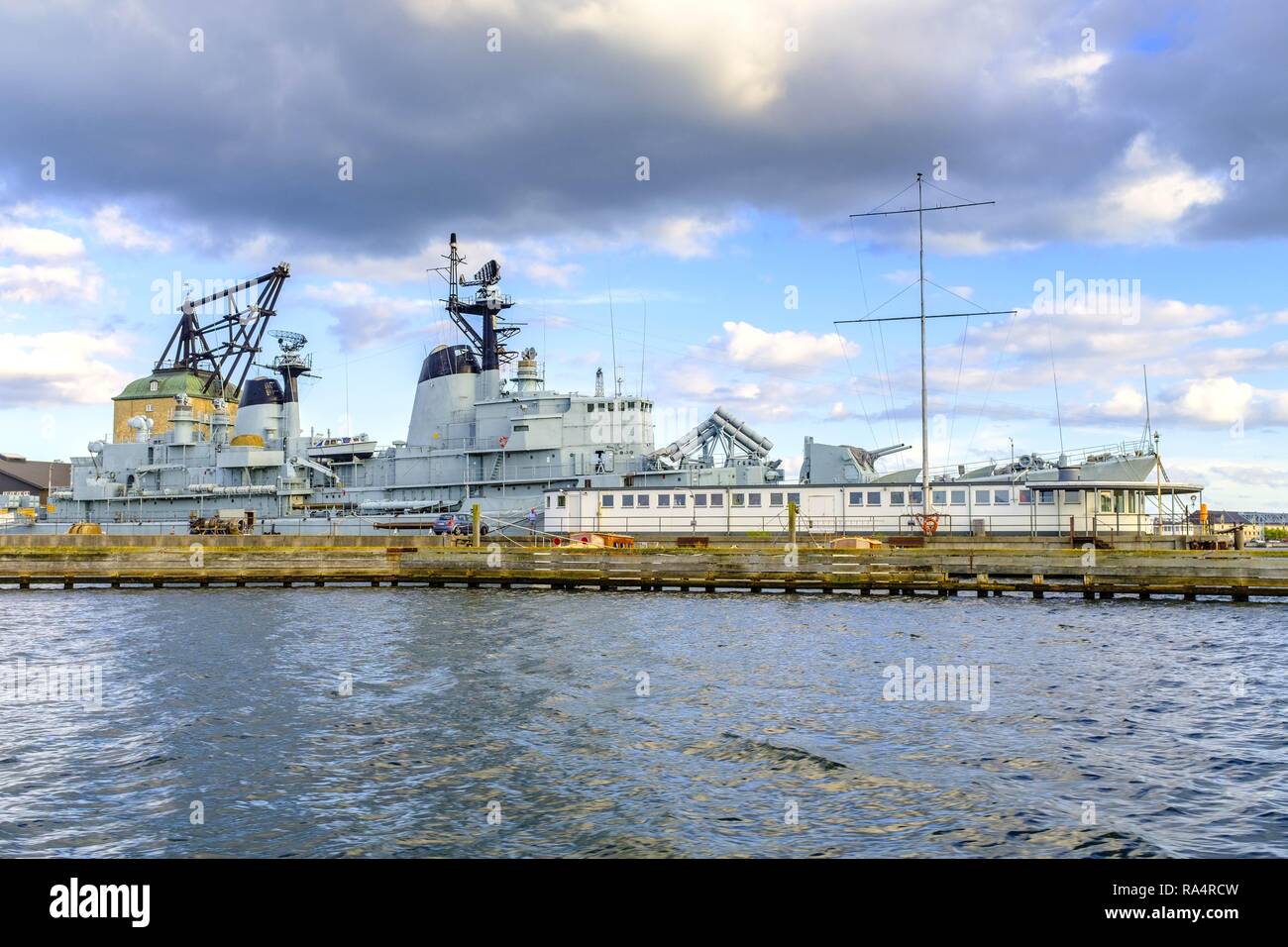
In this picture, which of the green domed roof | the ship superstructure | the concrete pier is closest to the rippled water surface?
the concrete pier

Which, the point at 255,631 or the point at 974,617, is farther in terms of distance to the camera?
the point at 974,617

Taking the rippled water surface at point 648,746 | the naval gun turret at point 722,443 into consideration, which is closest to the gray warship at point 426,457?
the naval gun turret at point 722,443

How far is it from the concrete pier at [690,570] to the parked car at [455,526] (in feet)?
20.7

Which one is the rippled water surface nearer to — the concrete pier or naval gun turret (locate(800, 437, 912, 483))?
the concrete pier

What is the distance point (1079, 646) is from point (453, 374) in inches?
2155

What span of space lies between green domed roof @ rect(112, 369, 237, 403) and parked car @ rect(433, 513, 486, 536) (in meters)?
72.0

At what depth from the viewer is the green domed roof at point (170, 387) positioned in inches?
4749

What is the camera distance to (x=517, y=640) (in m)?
26.8

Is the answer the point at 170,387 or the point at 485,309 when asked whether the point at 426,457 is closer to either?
the point at 485,309

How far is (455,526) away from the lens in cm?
5972
